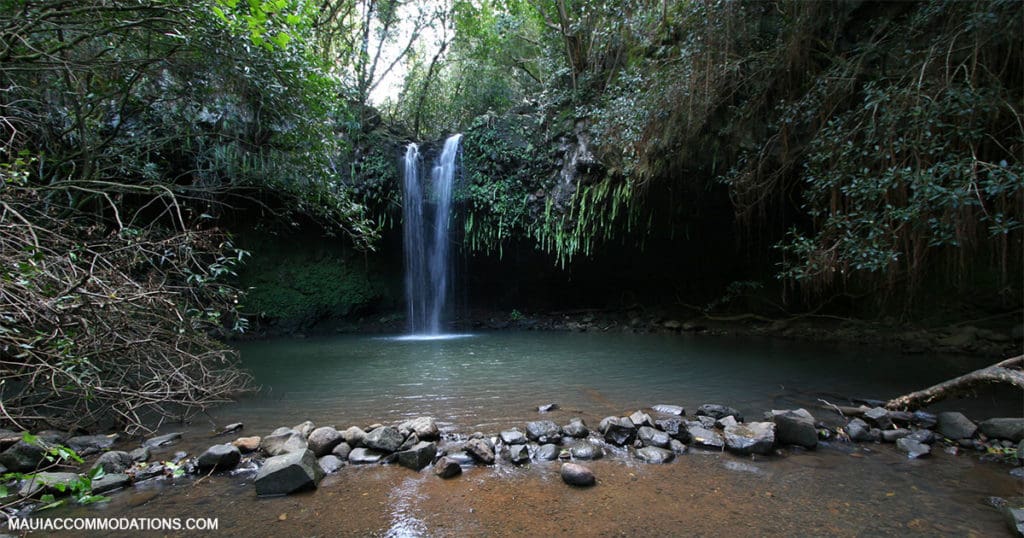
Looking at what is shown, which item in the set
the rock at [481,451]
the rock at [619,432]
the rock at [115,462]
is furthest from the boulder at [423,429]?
the rock at [115,462]

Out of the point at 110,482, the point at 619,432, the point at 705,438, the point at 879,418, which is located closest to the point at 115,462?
the point at 110,482

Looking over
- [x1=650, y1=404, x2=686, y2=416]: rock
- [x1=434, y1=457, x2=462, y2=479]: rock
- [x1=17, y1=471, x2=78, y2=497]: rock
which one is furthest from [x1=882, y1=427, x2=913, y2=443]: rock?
[x1=17, y1=471, x2=78, y2=497]: rock

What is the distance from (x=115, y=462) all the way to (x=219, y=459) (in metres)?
0.63

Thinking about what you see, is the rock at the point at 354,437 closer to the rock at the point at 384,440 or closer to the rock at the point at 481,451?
the rock at the point at 384,440

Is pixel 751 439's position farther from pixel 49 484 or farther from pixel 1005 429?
pixel 49 484

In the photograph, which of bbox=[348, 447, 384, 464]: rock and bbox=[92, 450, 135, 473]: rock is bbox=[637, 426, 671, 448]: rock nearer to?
bbox=[348, 447, 384, 464]: rock

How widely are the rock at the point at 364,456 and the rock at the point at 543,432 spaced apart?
3.49 feet

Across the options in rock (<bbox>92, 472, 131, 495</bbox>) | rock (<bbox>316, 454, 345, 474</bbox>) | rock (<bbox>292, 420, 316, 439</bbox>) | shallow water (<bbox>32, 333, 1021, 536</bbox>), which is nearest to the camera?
shallow water (<bbox>32, 333, 1021, 536</bbox>)

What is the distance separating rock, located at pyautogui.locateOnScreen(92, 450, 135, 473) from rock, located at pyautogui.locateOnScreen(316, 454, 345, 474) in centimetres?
116

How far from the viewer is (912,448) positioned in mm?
2893

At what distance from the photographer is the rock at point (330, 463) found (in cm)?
272

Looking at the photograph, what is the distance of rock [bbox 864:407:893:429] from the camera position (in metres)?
3.30

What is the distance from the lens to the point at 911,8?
510 cm

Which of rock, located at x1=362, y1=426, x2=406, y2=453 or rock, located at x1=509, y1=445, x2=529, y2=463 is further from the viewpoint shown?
rock, located at x1=362, y1=426, x2=406, y2=453
